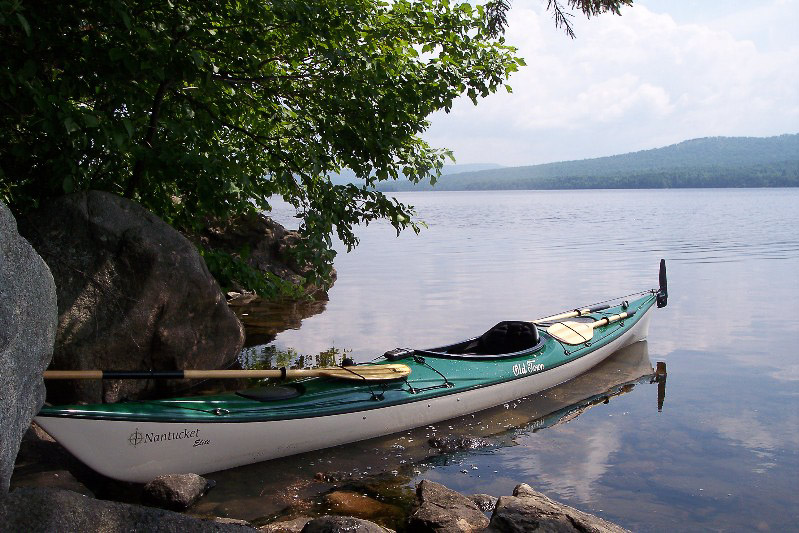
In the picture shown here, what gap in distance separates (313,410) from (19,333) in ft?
12.3

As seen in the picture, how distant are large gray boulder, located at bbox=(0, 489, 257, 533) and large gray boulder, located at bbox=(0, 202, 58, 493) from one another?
0.62 ft

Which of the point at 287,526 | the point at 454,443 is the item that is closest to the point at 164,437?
the point at 287,526

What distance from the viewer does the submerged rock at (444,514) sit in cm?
538

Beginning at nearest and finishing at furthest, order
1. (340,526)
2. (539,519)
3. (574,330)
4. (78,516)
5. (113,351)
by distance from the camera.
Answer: (78,516) < (340,526) < (539,519) < (113,351) < (574,330)

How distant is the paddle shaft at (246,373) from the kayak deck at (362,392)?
114 millimetres

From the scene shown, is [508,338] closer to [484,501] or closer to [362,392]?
[362,392]

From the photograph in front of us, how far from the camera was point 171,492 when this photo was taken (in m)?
5.99

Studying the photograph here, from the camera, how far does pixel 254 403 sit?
7.03 m

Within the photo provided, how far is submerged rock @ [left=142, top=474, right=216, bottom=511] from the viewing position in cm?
597

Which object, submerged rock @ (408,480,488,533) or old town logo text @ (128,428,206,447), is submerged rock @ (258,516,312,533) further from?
old town logo text @ (128,428,206,447)

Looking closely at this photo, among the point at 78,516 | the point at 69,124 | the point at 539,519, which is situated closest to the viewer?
the point at 78,516

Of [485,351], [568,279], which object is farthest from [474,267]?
[485,351]

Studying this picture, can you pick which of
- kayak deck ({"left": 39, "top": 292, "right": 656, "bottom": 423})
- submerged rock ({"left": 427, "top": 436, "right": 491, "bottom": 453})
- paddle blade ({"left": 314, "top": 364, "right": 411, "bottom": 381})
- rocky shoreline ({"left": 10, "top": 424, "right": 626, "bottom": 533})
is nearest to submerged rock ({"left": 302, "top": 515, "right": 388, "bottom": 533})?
rocky shoreline ({"left": 10, "top": 424, "right": 626, "bottom": 533})

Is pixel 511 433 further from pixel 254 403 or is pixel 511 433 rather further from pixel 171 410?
pixel 171 410
